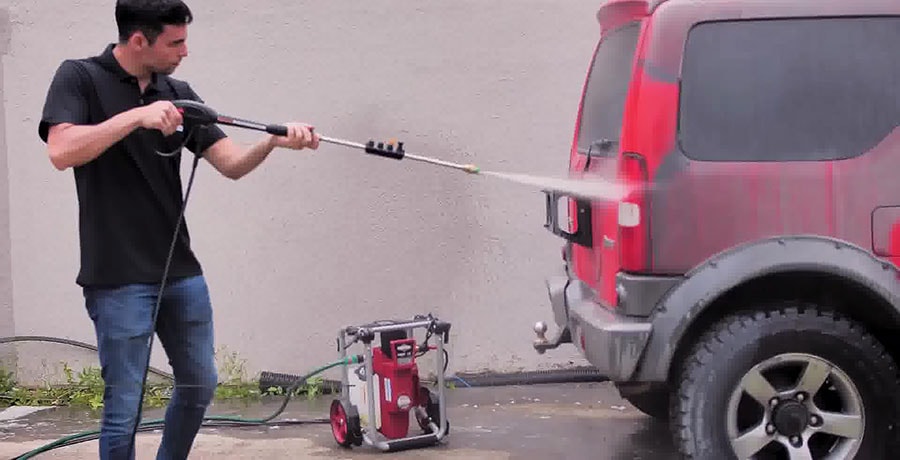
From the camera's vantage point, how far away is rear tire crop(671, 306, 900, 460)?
3.69 meters

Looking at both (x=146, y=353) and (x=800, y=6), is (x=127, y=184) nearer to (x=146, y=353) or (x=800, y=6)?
(x=146, y=353)

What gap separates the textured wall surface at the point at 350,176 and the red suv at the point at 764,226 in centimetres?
230

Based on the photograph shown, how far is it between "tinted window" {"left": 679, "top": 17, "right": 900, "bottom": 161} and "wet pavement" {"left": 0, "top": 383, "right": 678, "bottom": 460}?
169cm

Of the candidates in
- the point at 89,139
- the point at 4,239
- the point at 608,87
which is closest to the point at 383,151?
the point at 89,139

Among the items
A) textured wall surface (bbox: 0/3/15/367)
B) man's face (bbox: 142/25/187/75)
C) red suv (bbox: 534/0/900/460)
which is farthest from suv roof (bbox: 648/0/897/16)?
textured wall surface (bbox: 0/3/15/367)

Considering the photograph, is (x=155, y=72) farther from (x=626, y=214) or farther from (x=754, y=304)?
(x=754, y=304)

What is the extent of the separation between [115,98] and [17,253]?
3146 mm

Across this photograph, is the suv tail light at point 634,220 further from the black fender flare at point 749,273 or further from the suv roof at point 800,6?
the suv roof at point 800,6

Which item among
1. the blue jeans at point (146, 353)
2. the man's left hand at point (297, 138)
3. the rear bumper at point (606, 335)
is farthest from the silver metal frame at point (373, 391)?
the man's left hand at point (297, 138)

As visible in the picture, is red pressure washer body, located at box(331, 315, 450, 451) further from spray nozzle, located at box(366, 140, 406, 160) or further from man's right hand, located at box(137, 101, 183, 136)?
man's right hand, located at box(137, 101, 183, 136)

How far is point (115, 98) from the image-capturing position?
346 cm

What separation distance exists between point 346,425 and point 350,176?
1.82 meters

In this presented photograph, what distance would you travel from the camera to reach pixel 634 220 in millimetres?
3742

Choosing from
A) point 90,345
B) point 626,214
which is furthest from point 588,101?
point 90,345
